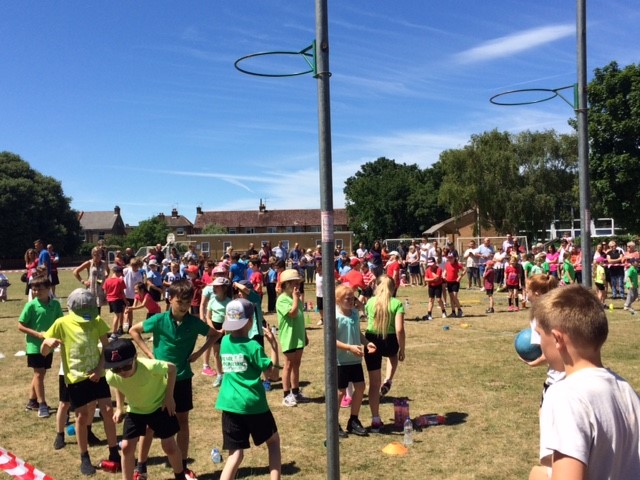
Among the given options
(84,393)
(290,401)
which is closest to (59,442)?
(84,393)

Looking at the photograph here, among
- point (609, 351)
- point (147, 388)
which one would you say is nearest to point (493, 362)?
point (609, 351)

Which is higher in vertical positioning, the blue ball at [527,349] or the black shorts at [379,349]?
the blue ball at [527,349]

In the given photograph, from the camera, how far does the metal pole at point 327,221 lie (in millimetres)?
3869

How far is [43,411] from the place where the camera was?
26.2 ft

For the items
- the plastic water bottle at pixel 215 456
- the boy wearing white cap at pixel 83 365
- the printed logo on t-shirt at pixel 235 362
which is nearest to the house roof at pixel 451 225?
the plastic water bottle at pixel 215 456

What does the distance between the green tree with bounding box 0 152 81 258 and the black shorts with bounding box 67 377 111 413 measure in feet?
221

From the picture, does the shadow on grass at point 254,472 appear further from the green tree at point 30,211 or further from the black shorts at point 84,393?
the green tree at point 30,211

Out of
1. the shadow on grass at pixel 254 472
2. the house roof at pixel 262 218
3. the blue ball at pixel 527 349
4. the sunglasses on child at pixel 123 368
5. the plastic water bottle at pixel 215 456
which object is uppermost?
the house roof at pixel 262 218

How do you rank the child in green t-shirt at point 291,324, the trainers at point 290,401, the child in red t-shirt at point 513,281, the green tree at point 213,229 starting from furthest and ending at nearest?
the green tree at point 213,229, the child in red t-shirt at point 513,281, the trainers at point 290,401, the child in green t-shirt at point 291,324

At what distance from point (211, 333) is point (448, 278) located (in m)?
11.6

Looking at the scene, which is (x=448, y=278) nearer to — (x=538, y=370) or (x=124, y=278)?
(x=538, y=370)

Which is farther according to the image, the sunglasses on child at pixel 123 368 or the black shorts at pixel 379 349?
the black shorts at pixel 379 349

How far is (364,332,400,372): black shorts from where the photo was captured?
7168 millimetres

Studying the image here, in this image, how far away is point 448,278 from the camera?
1667 centimetres
